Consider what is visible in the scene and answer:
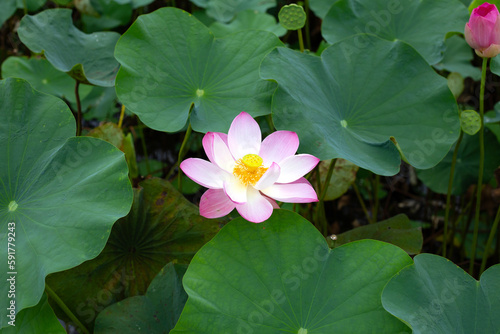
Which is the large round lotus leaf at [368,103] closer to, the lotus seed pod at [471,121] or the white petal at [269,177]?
the lotus seed pod at [471,121]

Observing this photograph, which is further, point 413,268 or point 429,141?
point 429,141

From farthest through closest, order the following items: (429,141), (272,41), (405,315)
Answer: (272,41), (429,141), (405,315)

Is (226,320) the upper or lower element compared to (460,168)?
upper

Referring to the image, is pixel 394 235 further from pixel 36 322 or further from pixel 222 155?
pixel 36 322

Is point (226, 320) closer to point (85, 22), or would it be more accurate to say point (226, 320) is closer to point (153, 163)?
point (153, 163)

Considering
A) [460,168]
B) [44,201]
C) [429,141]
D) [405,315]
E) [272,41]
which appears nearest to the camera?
[405,315]

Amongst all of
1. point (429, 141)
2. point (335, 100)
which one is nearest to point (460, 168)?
point (429, 141)

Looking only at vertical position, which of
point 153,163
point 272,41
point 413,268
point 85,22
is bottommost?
point 153,163
